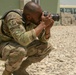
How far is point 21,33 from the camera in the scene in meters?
3.28

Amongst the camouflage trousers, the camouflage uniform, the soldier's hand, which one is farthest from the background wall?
the soldier's hand

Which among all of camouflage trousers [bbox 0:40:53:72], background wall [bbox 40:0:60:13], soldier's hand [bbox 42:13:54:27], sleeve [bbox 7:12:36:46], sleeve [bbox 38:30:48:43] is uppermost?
soldier's hand [bbox 42:13:54:27]

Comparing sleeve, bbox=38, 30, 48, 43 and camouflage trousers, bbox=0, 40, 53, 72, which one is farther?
sleeve, bbox=38, 30, 48, 43

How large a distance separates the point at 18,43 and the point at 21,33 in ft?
0.96

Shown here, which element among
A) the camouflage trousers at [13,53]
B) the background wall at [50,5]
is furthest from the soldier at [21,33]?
the background wall at [50,5]

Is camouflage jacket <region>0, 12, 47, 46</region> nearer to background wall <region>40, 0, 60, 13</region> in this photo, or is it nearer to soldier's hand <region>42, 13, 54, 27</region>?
soldier's hand <region>42, 13, 54, 27</region>

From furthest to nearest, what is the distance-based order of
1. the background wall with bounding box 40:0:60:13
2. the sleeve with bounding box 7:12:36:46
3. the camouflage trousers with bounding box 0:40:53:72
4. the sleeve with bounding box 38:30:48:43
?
the background wall with bounding box 40:0:60:13, the sleeve with bounding box 38:30:48:43, the camouflage trousers with bounding box 0:40:53:72, the sleeve with bounding box 7:12:36:46

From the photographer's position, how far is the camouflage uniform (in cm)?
329

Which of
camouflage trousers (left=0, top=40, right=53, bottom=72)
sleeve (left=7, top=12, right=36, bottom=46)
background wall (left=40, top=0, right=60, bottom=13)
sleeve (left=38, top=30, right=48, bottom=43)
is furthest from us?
background wall (left=40, top=0, right=60, bottom=13)

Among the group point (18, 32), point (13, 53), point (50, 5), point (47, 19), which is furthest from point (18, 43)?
point (50, 5)

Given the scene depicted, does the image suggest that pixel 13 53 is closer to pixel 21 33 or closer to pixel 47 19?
pixel 21 33

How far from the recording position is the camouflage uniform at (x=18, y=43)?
10.8 feet

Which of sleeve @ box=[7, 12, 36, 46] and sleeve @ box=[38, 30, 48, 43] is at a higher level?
sleeve @ box=[7, 12, 36, 46]

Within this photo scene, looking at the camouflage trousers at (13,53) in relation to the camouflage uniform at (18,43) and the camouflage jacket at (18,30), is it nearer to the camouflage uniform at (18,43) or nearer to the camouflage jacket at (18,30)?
the camouflage uniform at (18,43)
